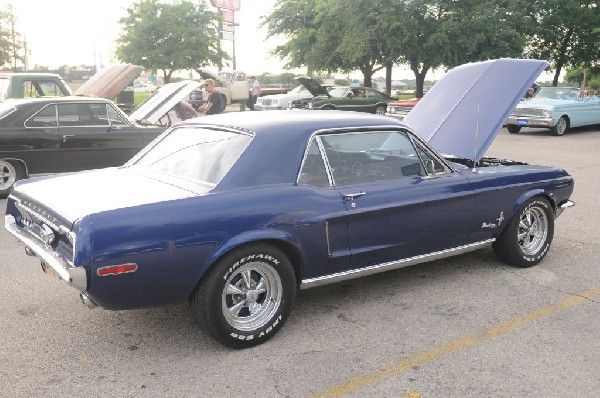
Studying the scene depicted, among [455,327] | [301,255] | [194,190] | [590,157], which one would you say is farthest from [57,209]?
[590,157]

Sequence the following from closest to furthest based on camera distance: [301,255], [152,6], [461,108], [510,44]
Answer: [301,255]
[461,108]
[510,44]
[152,6]

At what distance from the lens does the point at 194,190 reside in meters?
3.66

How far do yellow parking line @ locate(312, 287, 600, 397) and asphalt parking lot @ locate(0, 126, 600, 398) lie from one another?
11 mm

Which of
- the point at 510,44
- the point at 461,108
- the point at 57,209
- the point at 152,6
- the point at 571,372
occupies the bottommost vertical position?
the point at 571,372

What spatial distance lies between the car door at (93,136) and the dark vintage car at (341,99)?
13.8 m

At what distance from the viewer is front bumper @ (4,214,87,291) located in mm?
3123

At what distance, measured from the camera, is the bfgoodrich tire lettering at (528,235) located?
510 cm

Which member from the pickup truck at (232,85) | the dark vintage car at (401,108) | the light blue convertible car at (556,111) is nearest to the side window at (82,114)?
the light blue convertible car at (556,111)

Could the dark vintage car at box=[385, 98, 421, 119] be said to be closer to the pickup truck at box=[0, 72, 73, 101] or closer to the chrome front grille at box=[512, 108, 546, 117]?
the chrome front grille at box=[512, 108, 546, 117]

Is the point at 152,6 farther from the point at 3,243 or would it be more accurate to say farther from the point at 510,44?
the point at 3,243

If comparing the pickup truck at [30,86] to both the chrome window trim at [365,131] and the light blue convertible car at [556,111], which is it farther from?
the light blue convertible car at [556,111]

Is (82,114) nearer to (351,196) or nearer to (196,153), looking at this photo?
(196,153)

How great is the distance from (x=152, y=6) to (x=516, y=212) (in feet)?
138

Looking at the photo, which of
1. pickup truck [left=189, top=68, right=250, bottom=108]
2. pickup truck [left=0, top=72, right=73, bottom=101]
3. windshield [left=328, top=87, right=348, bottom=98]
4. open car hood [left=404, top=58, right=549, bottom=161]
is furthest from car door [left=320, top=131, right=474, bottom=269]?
pickup truck [left=189, top=68, right=250, bottom=108]
